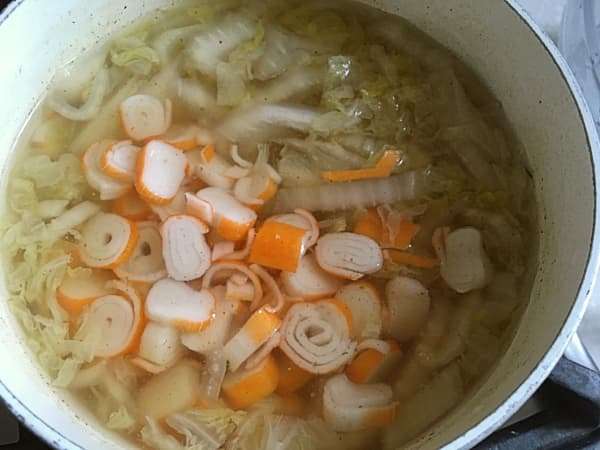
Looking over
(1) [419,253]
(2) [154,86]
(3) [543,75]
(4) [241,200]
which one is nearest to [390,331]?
(1) [419,253]

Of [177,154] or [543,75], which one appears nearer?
[543,75]

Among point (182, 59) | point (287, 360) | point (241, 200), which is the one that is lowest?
point (287, 360)

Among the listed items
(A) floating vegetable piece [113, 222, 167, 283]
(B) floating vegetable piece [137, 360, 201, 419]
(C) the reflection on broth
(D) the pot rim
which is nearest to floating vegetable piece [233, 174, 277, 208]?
(C) the reflection on broth

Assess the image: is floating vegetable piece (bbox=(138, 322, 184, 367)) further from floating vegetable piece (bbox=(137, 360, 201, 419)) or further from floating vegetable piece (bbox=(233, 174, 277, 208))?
floating vegetable piece (bbox=(233, 174, 277, 208))

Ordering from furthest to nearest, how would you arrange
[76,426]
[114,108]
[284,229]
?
[114,108] < [284,229] < [76,426]

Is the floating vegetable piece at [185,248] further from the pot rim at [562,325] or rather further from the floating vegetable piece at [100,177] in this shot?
the pot rim at [562,325]

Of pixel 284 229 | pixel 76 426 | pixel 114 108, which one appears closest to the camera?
pixel 76 426

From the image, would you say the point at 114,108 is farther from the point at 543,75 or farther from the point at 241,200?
the point at 543,75

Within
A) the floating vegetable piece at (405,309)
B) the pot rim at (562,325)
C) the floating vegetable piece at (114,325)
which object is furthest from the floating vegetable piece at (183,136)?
the pot rim at (562,325)
